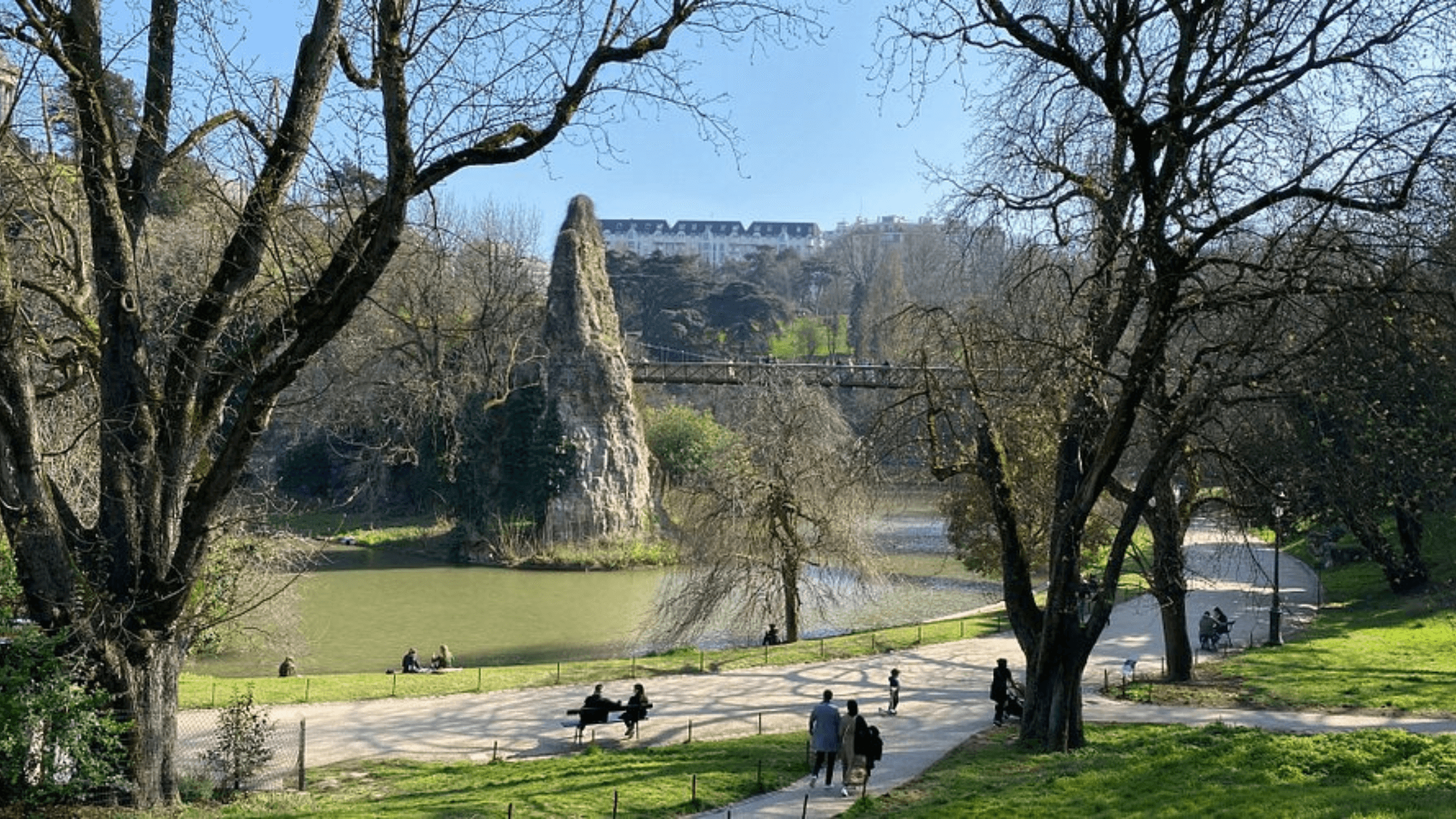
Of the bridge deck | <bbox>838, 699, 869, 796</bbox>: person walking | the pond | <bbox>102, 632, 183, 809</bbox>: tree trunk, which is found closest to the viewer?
<bbox>102, 632, 183, 809</bbox>: tree trunk

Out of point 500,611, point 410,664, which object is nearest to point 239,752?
point 410,664

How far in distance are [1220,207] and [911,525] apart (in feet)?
143

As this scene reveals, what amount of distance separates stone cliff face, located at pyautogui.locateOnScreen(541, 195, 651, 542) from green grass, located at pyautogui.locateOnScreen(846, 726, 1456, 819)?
3446 cm

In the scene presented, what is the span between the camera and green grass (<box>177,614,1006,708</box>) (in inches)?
707

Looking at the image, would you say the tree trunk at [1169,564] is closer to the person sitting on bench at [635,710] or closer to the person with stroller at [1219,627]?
the person with stroller at [1219,627]

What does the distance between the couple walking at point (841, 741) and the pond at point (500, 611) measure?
38.1 feet

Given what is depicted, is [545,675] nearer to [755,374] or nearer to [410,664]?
[410,664]

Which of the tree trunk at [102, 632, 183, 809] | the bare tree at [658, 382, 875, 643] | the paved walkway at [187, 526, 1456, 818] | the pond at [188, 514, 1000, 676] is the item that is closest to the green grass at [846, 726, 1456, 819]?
the paved walkway at [187, 526, 1456, 818]

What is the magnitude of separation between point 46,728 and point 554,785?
493 cm

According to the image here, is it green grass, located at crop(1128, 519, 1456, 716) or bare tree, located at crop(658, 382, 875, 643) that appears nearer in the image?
green grass, located at crop(1128, 519, 1456, 716)

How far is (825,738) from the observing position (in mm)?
11773

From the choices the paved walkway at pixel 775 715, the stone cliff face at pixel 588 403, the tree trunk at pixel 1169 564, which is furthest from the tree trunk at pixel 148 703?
the stone cliff face at pixel 588 403

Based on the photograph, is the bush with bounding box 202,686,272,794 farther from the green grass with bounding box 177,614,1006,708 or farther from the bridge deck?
the bridge deck

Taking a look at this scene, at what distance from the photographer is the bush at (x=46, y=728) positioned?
26.5 feet
